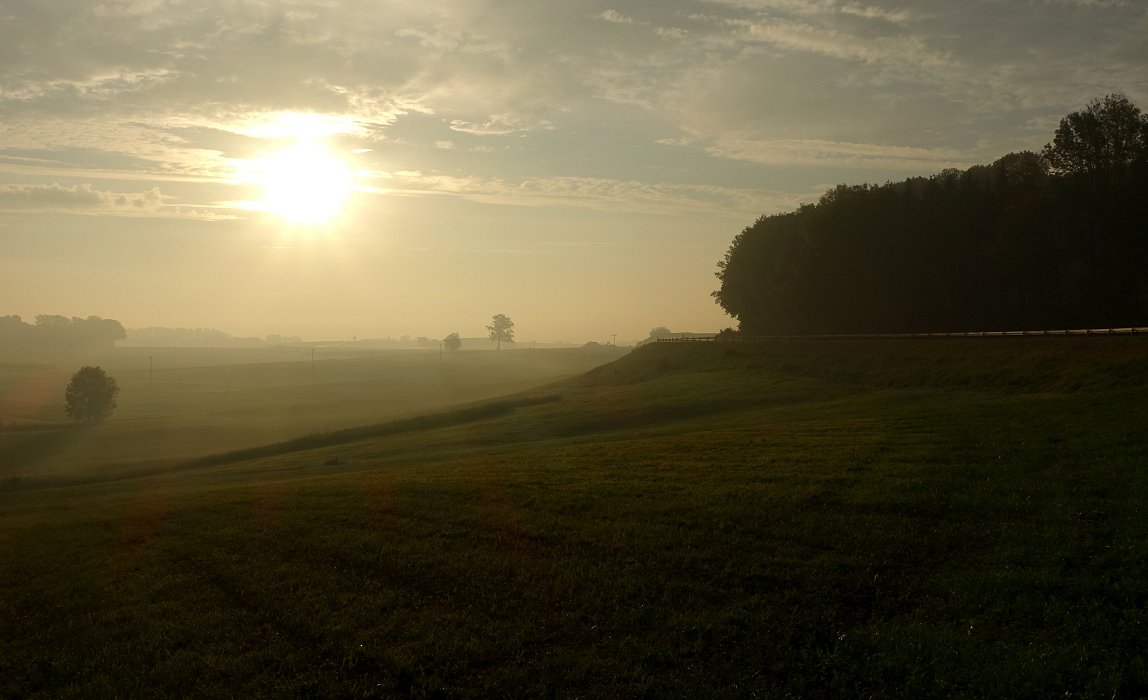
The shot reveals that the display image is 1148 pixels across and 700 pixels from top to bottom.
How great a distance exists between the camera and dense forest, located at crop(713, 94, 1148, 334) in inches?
2682

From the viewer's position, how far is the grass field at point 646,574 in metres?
13.8

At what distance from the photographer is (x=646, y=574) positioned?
18.1 meters

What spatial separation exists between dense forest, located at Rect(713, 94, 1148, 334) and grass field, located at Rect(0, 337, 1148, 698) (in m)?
42.0

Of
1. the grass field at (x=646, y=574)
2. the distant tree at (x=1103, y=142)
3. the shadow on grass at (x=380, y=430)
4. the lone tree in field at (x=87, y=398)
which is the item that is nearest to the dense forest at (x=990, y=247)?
the distant tree at (x=1103, y=142)

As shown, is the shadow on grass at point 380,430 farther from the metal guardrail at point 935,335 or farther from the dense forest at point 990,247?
the dense forest at point 990,247

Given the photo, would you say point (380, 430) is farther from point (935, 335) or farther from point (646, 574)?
point (646, 574)

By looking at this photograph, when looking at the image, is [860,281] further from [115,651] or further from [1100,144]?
[115,651]

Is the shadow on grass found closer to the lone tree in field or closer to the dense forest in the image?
the dense forest

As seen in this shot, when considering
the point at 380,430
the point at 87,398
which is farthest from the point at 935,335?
the point at 87,398

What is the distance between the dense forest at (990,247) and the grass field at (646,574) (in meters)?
42.0

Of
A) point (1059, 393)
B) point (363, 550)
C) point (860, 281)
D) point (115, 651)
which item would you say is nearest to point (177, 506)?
point (363, 550)

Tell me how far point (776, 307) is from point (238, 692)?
9026 cm

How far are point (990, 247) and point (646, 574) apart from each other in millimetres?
71264

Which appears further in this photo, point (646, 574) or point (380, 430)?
point (380, 430)
